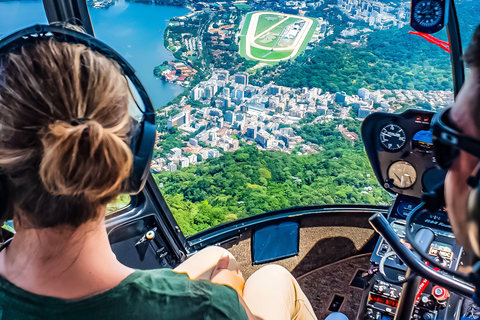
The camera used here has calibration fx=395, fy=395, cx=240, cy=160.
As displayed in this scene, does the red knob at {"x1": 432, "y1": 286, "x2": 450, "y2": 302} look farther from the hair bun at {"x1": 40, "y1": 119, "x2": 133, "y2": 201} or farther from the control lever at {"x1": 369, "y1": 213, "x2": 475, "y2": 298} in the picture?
the hair bun at {"x1": 40, "y1": 119, "x2": 133, "y2": 201}

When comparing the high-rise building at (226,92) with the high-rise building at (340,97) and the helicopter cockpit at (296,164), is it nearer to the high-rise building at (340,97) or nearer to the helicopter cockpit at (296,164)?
the helicopter cockpit at (296,164)

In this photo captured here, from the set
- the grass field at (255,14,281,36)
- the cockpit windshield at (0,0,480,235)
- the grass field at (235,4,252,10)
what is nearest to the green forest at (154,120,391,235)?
the cockpit windshield at (0,0,480,235)

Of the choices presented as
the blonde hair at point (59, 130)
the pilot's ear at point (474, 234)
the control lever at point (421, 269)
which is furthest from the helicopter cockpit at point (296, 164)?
the pilot's ear at point (474, 234)

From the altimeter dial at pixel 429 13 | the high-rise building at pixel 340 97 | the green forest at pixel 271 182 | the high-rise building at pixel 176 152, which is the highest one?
the altimeter dial at pixel 429 13

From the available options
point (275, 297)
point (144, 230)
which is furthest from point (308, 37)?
point (275, 297)

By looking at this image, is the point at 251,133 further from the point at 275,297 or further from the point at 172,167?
the point at 275,297

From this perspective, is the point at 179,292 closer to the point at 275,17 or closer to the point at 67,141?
the point at 67,141
